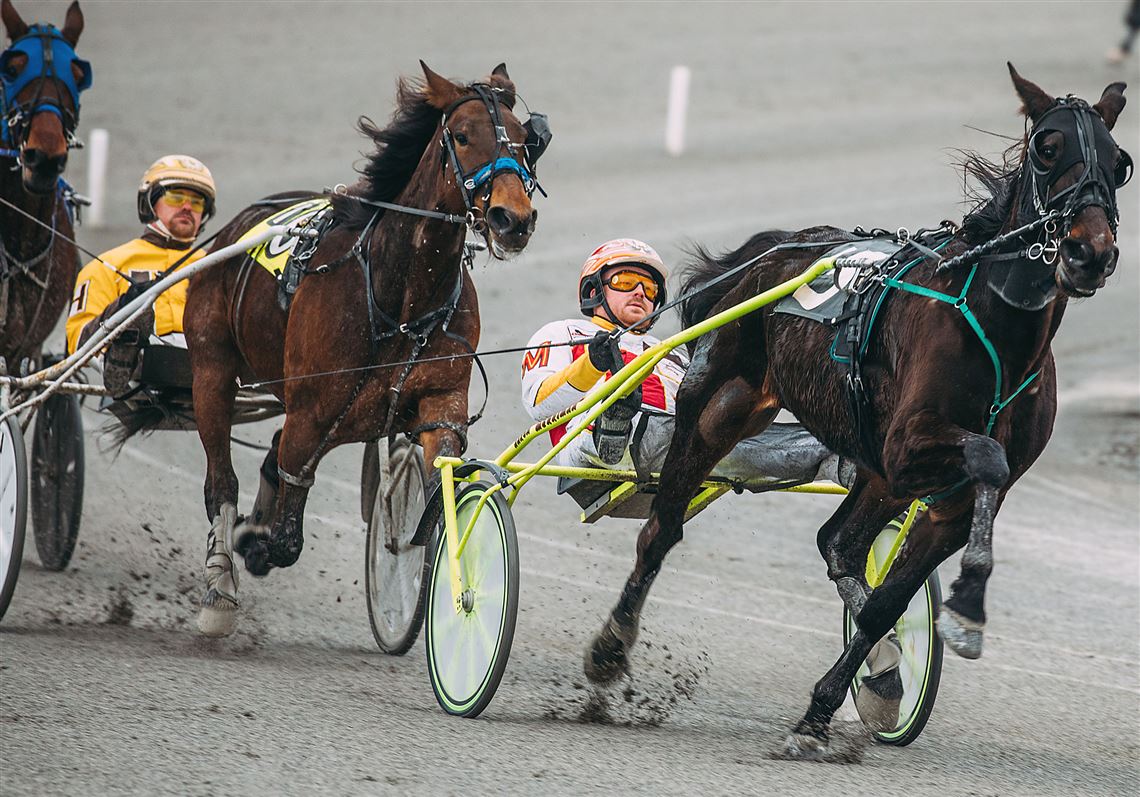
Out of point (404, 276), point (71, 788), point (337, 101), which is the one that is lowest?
point (71, 788)

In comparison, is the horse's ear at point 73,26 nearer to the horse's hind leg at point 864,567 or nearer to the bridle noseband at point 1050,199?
the horse's hind leg at point 864,567

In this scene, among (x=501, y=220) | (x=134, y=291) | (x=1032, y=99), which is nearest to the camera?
(x=1032, y=99)

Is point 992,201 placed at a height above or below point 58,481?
above

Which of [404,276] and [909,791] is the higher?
[404,276]

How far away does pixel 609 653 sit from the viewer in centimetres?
589

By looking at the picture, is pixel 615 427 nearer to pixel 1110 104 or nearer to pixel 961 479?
pixel 961 479

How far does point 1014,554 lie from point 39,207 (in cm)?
543

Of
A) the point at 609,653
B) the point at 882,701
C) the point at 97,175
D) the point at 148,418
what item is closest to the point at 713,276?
the point at 609,653

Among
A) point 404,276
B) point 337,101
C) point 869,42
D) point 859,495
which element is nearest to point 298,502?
point 404,276

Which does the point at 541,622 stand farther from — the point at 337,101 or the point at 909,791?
the point at 337,101

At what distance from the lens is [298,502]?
20.5ft

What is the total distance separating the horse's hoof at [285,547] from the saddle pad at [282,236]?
103 cm

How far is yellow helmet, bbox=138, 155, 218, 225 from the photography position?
24.6ft

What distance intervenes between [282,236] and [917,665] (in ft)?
9.68
